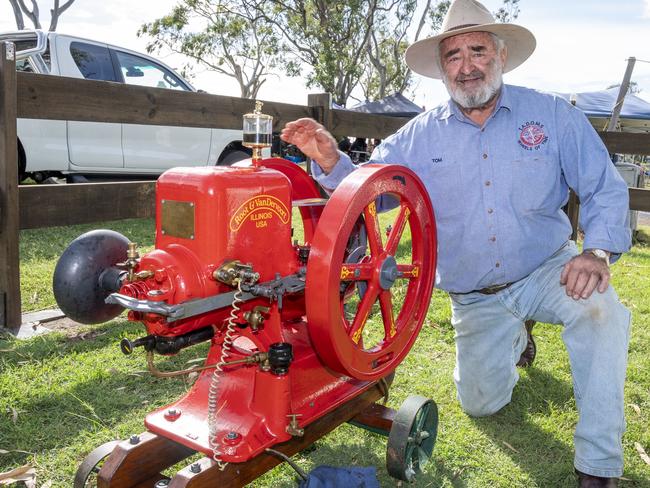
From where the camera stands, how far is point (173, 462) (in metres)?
1.86

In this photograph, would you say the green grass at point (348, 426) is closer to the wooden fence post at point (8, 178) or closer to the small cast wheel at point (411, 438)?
the small cast wheel at point (411, 438)

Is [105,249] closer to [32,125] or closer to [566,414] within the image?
[566,414]

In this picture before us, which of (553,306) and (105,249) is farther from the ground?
(105,249)

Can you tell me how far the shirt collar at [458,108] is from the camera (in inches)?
97.5

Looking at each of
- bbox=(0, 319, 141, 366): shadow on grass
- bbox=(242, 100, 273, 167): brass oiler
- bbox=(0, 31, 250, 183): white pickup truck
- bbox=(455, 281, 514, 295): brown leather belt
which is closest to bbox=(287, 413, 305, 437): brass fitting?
bbox=(242, 100, 273, 167): brass oiler

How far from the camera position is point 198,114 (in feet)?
12.5

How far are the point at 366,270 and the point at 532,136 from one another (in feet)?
3.35

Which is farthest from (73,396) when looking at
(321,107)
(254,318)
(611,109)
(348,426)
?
(611,109)

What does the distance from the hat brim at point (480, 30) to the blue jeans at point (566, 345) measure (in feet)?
2.99

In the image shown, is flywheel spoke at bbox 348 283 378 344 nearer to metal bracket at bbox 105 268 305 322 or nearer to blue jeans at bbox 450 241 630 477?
metal bracket at bbox 105 268 305 322

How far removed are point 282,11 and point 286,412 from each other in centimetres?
2340

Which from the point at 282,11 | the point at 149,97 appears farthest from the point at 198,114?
the point at 282,11

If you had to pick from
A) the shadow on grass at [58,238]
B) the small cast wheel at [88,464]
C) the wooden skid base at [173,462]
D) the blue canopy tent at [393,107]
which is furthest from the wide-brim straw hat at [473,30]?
the blue canopy tent at [393,107]

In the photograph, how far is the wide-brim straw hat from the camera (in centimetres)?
245
